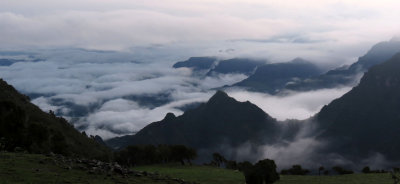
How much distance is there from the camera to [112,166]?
38.5 meters

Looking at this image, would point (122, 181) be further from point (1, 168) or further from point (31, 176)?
point (1, 168)

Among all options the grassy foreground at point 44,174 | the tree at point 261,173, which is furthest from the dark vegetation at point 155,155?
the grassy foreground at point 44,174

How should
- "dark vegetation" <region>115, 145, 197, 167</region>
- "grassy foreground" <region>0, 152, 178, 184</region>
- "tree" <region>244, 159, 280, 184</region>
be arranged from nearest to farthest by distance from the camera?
"grassy foreground" <region>0, 152, 178, 184</region>, "tree" <region>244, 159, 280, 184</region>, "dark vegetation" <region>115, 145, 197, 167</region>

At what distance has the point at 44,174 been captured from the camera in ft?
110

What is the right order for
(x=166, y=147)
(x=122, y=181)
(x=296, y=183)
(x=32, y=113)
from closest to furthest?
(x=122, y=181)
(x=296, y=183)
(x=32, y=113)
(x=166, y=147)

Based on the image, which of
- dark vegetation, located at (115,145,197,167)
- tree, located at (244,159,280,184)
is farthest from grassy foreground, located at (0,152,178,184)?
dark vegetation, located at (115,145,197,167)

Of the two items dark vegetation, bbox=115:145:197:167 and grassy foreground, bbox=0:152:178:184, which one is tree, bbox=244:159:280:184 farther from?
dark vegetation, bbox=115:145:197:167

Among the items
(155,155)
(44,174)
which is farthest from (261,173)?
(155,155)

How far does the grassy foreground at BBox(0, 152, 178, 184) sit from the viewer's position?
31562 millimetres

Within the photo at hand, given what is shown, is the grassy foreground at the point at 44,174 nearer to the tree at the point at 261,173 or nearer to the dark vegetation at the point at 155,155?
the tree at the point at 261,173

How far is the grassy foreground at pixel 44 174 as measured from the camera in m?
31.6

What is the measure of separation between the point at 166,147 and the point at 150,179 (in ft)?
296

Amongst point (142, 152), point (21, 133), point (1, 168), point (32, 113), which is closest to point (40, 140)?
point (21, 133)

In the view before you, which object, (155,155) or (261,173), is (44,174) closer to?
(261,173)
